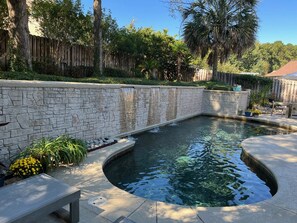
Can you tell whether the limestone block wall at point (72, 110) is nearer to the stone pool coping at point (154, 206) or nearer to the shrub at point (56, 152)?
the shrub at point (56, 152)

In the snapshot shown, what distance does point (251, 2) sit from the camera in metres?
13.5

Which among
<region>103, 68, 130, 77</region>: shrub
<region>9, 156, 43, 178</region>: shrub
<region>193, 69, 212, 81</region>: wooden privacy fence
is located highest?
<region>193, 69, 212, 81</region>: wooden privacy fence

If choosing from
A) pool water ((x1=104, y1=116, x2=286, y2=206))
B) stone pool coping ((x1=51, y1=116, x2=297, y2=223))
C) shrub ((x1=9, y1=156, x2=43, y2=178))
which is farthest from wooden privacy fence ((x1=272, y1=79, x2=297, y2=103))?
shrub ((x1=9, y1=156, x2=43, y2=178))

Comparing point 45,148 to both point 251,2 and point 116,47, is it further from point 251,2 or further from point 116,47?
point 251,2

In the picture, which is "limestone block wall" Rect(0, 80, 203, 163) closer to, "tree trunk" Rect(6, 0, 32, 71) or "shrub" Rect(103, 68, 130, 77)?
"tree trunk" Rect(6, 0, 32, 71)

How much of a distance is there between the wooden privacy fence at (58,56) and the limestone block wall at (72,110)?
3.26 meters

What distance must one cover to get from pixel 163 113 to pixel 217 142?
308 cm

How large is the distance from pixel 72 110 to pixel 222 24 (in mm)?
11638

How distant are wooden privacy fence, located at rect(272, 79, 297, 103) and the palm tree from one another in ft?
15.5

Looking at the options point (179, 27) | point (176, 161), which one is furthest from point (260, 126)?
point (179, 27)

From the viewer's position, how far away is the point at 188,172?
4.86 meters

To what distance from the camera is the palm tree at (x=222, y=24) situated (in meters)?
13.5

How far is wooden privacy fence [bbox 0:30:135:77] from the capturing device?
7953mm

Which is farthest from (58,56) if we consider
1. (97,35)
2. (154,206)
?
(154,206)
